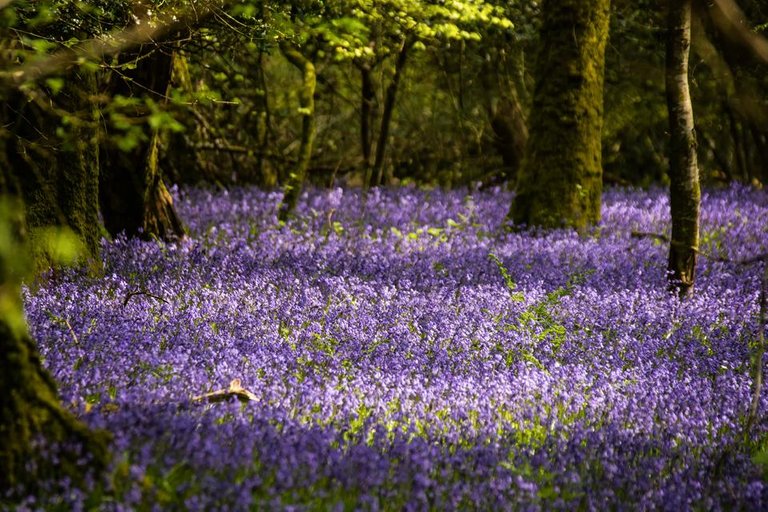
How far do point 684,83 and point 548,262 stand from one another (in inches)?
93.4

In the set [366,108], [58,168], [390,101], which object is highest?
[390,101]

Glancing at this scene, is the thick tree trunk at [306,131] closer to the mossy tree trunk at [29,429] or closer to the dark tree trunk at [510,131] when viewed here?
the dark tree trunk at [510,131]

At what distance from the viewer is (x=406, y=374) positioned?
5.42 m

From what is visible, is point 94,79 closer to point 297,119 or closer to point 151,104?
point 151,104

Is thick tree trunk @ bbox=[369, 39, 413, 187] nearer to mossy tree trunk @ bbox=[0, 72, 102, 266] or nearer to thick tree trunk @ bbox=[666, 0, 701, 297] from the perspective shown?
thick tree trunk @ bbox=[666, 0, 701, 297]

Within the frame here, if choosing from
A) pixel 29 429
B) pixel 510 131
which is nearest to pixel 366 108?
pixel 510 131

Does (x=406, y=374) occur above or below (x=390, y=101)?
below

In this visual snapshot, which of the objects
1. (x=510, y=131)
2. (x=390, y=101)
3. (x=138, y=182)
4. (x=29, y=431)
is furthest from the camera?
(x=510, y=131)

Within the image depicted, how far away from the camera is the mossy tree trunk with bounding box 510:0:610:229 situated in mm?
11414

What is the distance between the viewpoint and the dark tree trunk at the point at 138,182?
956 cm

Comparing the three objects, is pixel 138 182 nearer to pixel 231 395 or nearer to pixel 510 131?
pixel 231 395

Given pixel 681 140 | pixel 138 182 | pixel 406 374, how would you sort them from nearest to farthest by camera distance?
pixel 406 374, pixel 681 140, pixel 138 182

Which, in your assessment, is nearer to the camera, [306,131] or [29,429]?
[29,429]

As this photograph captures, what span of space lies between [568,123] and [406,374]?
6.84 meters
